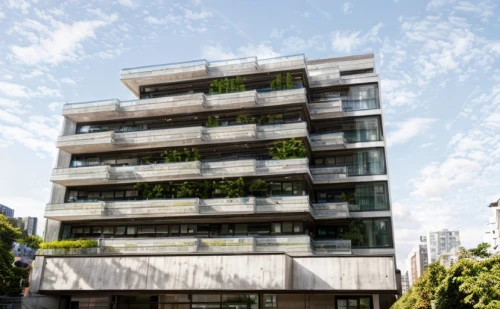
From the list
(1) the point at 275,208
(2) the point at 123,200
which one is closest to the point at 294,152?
(1) the point at 275,208

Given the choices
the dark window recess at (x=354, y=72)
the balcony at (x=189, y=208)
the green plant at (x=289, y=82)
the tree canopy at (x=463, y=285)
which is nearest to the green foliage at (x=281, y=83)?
the green plant at (x=289, y=82)

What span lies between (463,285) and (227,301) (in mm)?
18870

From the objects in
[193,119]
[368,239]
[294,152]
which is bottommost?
[368,239]

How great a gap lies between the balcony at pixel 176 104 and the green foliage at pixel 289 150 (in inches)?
150

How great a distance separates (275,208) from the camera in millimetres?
38969

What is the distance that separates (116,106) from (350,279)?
88.8 ft

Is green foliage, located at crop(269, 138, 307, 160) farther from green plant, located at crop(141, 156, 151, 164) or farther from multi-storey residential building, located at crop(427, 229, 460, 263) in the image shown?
multi-storey residential building, located at crop(427, 229, 460, 263)

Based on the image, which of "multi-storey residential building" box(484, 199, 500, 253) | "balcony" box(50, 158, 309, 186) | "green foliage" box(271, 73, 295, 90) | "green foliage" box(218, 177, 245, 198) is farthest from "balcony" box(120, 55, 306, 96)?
"multi-storey residential building" box(484, 199, 500, 253)

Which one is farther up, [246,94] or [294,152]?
[246,94]

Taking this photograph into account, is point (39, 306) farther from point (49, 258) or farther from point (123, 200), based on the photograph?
point (123, 200)

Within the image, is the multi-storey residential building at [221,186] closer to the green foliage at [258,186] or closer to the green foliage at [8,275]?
the green foliage at [258,186]

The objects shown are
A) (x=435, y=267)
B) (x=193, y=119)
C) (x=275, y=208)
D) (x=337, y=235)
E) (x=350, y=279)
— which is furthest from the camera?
(x=193, y=119)

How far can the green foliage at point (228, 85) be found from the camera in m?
44.9

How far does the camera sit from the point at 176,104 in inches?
1759
